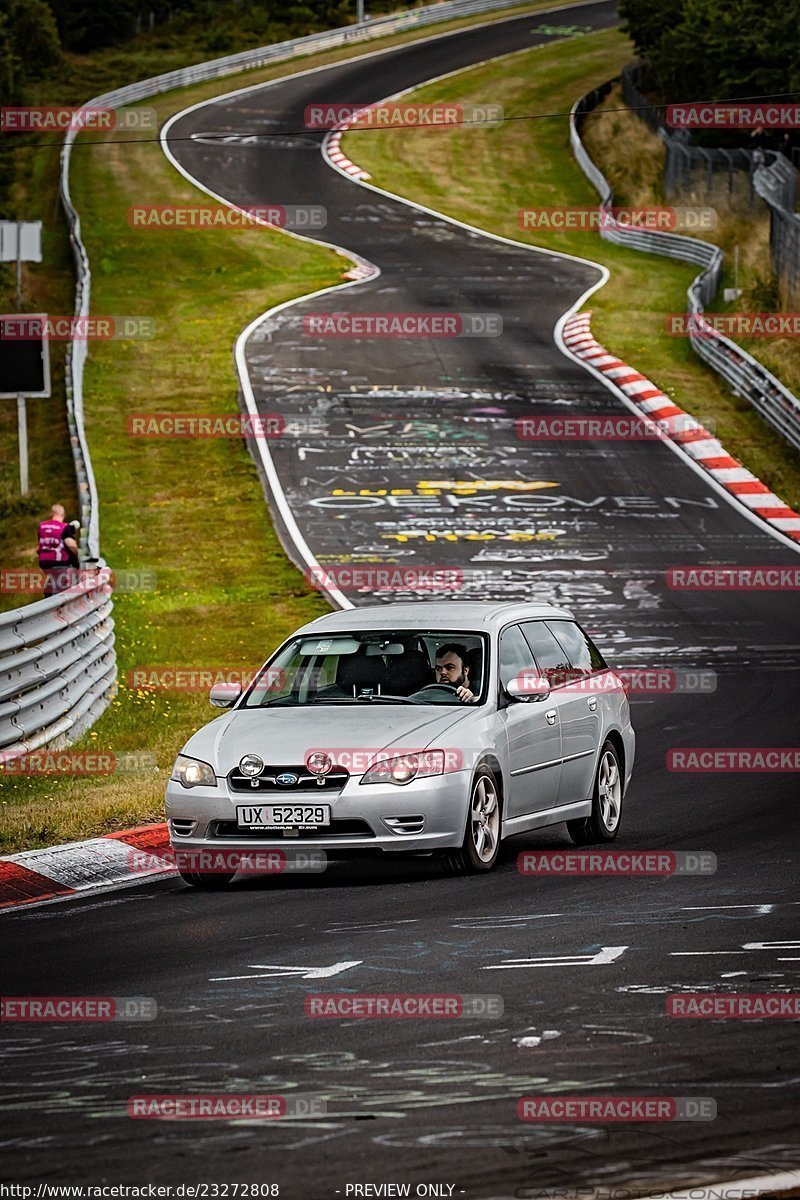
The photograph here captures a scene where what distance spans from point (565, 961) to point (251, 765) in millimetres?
2861

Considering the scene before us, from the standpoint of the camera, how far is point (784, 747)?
1521 cm

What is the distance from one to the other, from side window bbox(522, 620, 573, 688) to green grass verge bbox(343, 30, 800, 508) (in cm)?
1790

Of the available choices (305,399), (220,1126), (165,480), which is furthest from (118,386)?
(220,1126)

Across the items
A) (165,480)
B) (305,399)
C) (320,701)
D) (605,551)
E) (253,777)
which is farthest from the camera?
(305,399)

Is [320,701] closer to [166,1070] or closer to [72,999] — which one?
[72,999]

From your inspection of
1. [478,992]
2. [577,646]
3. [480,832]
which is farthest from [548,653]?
[478,992]

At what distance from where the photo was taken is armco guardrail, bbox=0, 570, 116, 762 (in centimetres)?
1460

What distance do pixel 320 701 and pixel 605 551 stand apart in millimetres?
15849

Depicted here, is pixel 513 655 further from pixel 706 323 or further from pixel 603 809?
pixel 706 323

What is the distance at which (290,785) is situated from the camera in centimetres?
1051

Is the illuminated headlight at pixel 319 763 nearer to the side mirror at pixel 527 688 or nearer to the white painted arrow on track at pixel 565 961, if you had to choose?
the side mirror at pixel 527 688

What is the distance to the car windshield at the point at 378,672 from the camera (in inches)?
451

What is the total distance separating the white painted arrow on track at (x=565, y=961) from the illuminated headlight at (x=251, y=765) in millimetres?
2652

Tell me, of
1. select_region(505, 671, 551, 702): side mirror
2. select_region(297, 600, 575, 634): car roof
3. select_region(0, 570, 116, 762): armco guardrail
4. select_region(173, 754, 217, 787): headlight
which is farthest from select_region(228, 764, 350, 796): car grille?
select_region(0, 570, 116, 762): armco guardrail
